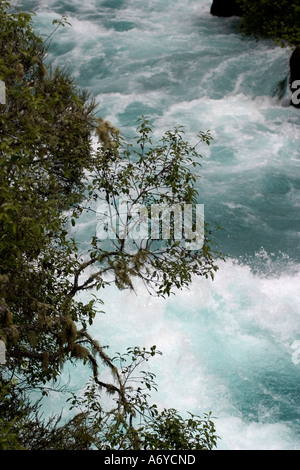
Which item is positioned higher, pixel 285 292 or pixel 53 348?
pixel 285 292

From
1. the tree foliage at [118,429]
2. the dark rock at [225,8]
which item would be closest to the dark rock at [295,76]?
the dark rock at [225,8]

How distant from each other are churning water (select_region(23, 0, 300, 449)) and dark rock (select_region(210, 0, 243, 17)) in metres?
0.26

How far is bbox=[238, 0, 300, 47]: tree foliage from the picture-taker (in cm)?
1802

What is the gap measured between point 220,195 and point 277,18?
5613 millimetres

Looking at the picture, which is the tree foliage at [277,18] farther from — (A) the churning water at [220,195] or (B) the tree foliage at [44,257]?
(B) the tree foliage at [44,257]

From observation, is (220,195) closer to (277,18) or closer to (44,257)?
(277,18)

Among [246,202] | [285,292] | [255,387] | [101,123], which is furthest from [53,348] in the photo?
[246,202]

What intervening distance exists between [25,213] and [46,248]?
906 mm

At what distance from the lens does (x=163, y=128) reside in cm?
1788

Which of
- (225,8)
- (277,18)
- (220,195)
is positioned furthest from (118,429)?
(225,8)

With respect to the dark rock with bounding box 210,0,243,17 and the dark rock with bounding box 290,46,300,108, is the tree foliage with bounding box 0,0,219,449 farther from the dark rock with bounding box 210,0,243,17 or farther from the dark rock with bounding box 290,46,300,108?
the dark rock with bounding box 210,0,243,17

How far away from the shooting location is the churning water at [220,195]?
1126cm

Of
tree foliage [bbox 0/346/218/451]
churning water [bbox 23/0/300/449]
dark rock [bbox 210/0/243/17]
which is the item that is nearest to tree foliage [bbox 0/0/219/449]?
tree foliage [bbox 0/346/218/451]
